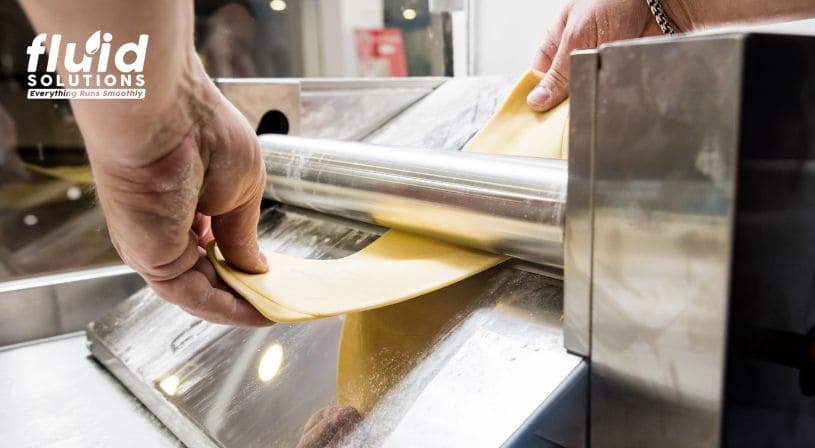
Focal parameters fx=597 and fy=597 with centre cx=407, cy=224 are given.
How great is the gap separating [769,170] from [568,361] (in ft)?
0.69

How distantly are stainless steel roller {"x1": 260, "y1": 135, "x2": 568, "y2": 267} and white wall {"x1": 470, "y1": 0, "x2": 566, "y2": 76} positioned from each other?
0.86m

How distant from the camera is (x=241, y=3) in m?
1.88

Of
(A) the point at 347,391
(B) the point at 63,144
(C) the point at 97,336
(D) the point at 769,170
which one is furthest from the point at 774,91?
(B) the point at 63,144

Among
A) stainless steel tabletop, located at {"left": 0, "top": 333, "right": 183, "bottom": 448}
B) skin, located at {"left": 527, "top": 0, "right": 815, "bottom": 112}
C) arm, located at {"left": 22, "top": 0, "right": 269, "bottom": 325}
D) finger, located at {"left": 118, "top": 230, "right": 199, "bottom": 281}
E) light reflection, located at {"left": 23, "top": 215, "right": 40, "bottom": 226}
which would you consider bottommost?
stainless steel tabletop, located at {"left": 0, "top": 333, "right": 183, "bottom": 448}

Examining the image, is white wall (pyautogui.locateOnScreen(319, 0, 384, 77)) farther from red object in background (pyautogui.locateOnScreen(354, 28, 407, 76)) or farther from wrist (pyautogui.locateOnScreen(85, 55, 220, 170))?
wrist (pyautogui.locateOnScreen(85, 55, 220, 170))

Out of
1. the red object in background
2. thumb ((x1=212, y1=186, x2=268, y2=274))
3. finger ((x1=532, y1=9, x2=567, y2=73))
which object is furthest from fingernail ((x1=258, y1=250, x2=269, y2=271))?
the red object in background

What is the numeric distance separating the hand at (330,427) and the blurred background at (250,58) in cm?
86

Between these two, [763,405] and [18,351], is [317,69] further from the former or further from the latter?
[763,405]

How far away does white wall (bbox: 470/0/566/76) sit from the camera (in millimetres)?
1680

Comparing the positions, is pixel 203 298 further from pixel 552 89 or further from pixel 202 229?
pixel 552 89

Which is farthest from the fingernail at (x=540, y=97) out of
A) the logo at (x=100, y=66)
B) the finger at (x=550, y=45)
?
the logo at (x=100, y=66)

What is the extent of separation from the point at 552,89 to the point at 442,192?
341mm

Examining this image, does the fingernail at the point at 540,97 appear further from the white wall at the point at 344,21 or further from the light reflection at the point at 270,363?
the white wall at the point at 344,21

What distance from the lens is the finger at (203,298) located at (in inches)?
24.8
